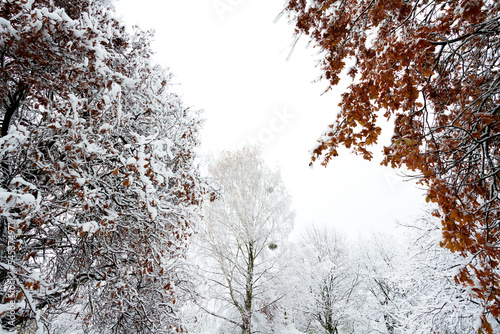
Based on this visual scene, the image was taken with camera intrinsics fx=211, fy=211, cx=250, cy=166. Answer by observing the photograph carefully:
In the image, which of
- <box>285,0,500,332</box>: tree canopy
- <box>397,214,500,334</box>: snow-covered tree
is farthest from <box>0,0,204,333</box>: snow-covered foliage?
<box>397,214,500,334</box>: snow-covered tree

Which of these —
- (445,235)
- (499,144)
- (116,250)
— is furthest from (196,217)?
(499,144)

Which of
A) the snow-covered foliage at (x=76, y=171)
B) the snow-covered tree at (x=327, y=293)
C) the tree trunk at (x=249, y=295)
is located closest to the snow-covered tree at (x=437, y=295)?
the snow-covered tree at (x=327, y=293)

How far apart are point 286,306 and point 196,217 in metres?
5.67

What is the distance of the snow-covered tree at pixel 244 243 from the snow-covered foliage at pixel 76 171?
2887 millimetres

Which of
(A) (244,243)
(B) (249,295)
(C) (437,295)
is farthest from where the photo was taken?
(A) (244,243)

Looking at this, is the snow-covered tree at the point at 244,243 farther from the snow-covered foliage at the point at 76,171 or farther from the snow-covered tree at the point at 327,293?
the snow-covered foliage at the point at 76,171

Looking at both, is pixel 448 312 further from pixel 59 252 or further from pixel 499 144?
pixel 59 252

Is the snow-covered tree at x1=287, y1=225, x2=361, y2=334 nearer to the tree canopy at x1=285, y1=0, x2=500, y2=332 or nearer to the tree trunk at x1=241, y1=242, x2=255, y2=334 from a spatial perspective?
the tree trunk at x1=241, y1=242, x2=255, y2=334

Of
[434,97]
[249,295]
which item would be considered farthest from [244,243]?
[434,97]

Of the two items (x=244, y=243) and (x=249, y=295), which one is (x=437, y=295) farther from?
(x=244, y=243)

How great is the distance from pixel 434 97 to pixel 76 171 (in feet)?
13.8

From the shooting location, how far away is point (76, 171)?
2.45 m

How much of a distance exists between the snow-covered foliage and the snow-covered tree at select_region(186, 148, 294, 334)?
289 cm

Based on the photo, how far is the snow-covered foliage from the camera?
2236 mm
